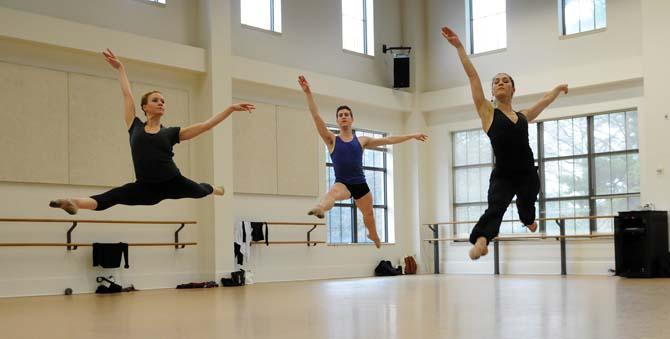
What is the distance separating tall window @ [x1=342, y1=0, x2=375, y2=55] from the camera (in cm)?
1698

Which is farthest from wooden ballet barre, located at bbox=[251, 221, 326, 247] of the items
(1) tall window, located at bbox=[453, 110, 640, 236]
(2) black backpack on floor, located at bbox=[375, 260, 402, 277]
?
(1) tall window, located at bbox=[453, 110, 640, 236]

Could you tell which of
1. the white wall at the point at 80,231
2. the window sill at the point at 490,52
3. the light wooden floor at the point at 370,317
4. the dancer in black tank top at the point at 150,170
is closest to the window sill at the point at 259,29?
the white wall at the point at 80,231

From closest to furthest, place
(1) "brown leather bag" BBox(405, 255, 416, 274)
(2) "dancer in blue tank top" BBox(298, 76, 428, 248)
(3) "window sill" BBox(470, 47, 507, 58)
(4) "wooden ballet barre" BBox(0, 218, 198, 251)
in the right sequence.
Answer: (2) "dancer in blue tank top" BBox(298, 76, 428, 248)
(4) "wooden ballet barre" BBox(0, 218, 198, 251)
(3) "window sill" BBox(470, 47, 507, 58)
(1) "brown leather bag" BBox(405, 255, 416, 274)

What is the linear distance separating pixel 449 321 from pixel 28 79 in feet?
28.7

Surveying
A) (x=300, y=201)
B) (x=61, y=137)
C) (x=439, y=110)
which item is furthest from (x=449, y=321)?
(x=439, y=110)

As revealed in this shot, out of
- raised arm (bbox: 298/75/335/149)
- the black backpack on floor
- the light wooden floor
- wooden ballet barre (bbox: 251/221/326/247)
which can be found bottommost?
the black backpack on floor

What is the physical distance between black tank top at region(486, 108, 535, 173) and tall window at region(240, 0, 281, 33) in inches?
352

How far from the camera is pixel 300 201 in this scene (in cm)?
1553

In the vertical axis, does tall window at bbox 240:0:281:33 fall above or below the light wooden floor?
above

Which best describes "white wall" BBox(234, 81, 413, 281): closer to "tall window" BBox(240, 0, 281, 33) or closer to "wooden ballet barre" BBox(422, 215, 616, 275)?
"wooden ballet barre" BBox(422, 215, 616, 275)

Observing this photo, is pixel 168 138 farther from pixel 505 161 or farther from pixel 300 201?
pixel 300 201

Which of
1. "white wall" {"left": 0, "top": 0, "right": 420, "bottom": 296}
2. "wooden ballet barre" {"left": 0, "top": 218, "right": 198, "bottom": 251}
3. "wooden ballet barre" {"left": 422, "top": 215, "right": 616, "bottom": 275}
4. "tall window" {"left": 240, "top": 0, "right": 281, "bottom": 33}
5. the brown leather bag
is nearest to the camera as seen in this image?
"wooden ballet barre" {"left": 0, "top": 218, "right": 198, "bottom": 251}

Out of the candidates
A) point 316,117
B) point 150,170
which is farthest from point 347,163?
point 150,170

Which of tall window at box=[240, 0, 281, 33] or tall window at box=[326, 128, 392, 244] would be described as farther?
tall window at box=[326, 128, 392, 244]
